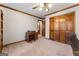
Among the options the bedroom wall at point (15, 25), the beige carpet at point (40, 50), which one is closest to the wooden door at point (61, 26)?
the beige carpet at point (40, 50)

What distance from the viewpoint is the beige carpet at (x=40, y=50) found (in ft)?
6.84

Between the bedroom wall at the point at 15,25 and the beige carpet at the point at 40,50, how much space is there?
0.59ft

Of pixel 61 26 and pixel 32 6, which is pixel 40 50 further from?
pixel 32 6

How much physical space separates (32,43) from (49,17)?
0.83 meters

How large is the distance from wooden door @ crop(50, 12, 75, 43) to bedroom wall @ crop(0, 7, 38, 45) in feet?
1.56

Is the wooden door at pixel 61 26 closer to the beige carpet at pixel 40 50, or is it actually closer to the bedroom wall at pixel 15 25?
the beige carpet at pixel 40 50

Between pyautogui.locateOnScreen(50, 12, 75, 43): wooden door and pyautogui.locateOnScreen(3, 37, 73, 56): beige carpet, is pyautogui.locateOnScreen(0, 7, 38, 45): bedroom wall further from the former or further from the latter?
pyautogui.locateOnScreen(50, 12, 75, 43): wooden door

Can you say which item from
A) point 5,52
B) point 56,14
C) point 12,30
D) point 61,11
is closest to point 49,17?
point 56,14

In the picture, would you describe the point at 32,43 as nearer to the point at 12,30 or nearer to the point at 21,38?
the point at 21,38

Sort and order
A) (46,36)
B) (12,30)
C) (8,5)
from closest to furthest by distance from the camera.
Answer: (8,5), (12,30), (46,36)

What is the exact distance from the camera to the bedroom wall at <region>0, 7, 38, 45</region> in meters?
1.99

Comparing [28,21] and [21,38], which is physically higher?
[28,21]

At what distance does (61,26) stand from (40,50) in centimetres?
82

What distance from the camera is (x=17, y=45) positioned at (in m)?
2.19
